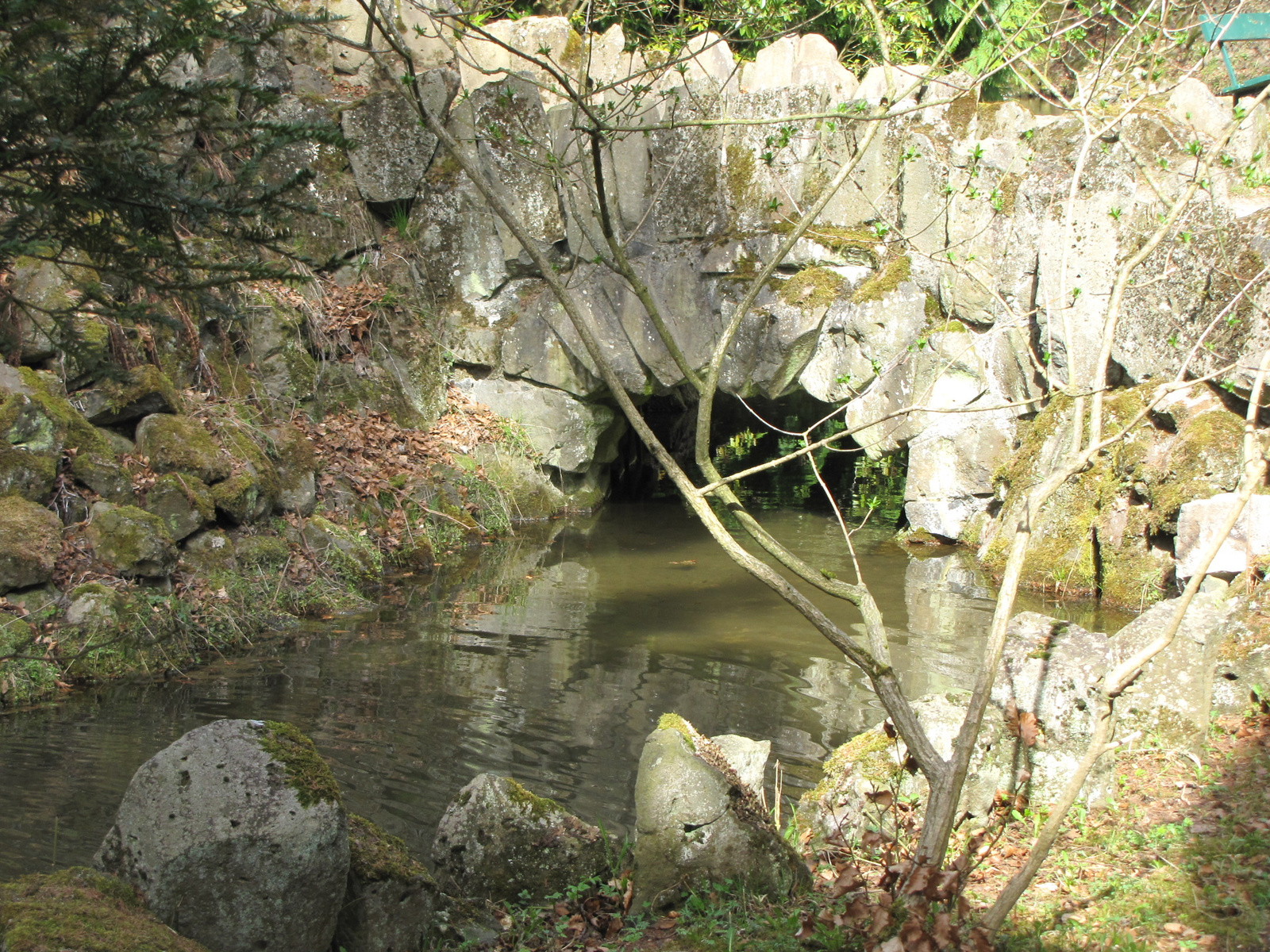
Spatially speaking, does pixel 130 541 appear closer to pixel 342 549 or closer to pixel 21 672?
pixel 21 672

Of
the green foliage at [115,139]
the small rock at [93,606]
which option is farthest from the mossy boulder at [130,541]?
the green foliage at [115,139]

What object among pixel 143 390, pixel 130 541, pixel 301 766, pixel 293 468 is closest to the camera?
pixel 301 766

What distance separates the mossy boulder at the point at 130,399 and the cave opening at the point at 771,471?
6.32 meters

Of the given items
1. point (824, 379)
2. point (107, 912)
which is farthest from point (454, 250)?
point (107, 912)

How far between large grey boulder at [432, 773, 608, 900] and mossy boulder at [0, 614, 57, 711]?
11.7 feet

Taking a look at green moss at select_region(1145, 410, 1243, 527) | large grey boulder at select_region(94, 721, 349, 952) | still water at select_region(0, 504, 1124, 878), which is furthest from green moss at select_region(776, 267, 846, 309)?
large grey boulder at select_region(94, 721, 349, 952)

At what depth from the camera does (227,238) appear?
2787mm

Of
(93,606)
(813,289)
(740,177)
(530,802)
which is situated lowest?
(530,802)

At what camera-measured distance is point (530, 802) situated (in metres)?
4.09

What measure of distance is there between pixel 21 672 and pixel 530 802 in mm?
3963

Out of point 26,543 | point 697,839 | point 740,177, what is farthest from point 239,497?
point 740,177

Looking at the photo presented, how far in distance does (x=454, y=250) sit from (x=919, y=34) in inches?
258

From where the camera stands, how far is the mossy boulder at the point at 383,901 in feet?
11.0

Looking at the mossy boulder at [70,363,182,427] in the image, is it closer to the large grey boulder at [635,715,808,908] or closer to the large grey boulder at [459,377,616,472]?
the large grey boulder at [459,377,616,472]
